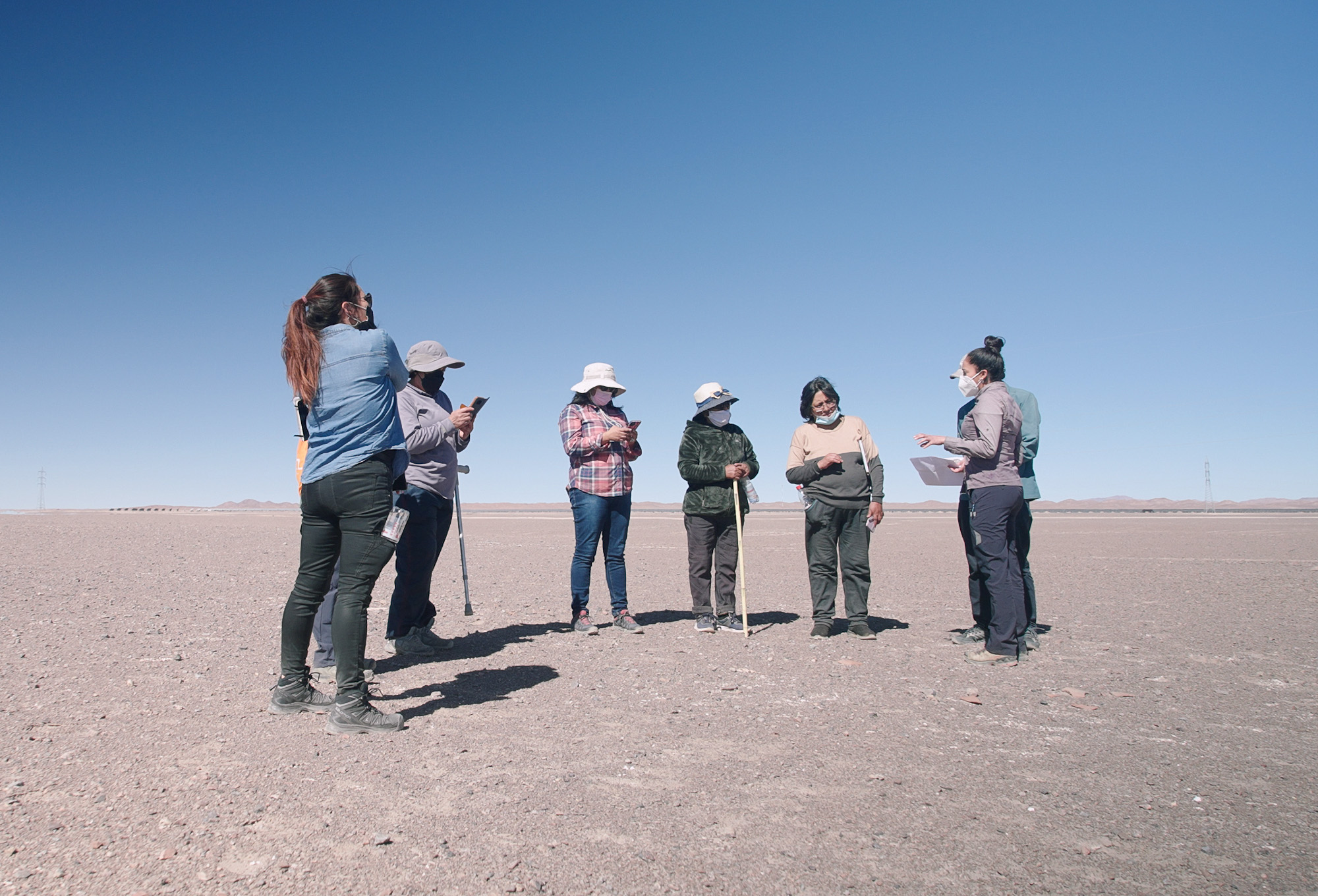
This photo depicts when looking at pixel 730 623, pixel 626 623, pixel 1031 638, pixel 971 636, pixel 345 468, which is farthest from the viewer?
pixel 730 623

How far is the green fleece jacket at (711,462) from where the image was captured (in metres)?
7.31

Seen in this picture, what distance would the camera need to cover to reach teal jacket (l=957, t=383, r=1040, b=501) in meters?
6.49

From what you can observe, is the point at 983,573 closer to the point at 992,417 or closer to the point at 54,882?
the point at 992,417

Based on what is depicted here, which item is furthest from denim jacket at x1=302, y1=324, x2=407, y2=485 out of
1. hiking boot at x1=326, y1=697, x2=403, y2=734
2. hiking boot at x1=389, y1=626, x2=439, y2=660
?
hiking boot at x1=389, y1=626, x2=439, y2=660

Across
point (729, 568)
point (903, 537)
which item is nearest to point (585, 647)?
point (729, 568)

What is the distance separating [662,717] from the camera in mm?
4383

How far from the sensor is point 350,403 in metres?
4.04

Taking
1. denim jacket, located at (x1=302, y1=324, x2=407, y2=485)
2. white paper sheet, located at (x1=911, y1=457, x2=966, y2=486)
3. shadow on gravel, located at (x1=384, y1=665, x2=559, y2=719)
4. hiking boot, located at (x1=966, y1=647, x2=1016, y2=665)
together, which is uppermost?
denim jacket, located at (x1=302, y1=324, x2=407, y2=485)

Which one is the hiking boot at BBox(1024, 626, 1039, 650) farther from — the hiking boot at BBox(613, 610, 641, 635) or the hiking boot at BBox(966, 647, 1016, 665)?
the hiking boot at BBox(613, 610, 641, 635)

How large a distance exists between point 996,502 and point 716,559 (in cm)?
259

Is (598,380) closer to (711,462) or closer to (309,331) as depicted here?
(711,462)

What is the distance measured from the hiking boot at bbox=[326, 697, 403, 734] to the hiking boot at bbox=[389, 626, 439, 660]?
2099 mm

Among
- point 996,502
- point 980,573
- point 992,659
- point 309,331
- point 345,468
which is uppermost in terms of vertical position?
point 309,331

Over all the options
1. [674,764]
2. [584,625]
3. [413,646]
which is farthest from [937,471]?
[413,646]
